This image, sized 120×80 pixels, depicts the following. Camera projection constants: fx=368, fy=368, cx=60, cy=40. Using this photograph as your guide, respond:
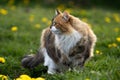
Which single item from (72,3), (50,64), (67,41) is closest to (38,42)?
(50,64)

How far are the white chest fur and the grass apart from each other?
1.57 feet

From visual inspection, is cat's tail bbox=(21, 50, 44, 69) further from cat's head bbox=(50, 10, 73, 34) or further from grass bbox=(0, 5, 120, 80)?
cat's head bbox=(50, 10, 73, 34)

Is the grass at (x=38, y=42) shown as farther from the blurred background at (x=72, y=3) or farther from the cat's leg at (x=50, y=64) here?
the blurred background at (x=72, y=3)

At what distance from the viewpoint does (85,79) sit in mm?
4988

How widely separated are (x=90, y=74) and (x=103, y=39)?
4009mm

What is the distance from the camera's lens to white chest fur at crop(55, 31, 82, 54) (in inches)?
235

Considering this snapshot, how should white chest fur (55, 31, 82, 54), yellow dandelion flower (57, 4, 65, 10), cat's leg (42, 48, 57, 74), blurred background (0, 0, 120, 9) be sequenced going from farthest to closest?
1. blurred background (0, 0, 120, 9)
2. yellow dandelion flower (57, 4, 65, 10)
3. cat's leg (42, 48, 57, 74)
4. white chest fur (55, 31, 82, 54)

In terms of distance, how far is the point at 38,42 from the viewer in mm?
9023

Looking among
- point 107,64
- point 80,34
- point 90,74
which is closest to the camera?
point 90,74

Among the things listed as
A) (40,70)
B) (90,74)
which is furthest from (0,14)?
(90,74)

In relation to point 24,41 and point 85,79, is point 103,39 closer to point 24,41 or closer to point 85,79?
point 24,41

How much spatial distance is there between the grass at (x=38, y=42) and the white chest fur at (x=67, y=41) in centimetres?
48

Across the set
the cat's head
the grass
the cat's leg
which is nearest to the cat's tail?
the grass

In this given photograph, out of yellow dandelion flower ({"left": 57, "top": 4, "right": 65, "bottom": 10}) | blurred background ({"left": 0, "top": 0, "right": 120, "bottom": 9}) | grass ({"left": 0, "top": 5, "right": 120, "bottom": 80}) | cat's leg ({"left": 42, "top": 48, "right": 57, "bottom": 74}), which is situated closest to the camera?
grass ({"left": 0, "top": 5, "right": 120, "bottom": 80})
